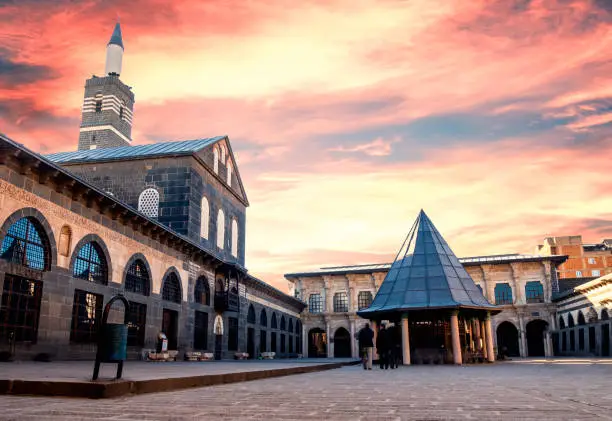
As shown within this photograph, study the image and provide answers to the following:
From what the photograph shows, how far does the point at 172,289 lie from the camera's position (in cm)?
2395

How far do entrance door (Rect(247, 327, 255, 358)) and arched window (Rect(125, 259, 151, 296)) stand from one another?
1492 centimetres

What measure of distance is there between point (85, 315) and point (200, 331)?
9.81 metres

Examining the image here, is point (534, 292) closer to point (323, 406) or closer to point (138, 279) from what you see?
point (138, 279)

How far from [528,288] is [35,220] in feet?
140

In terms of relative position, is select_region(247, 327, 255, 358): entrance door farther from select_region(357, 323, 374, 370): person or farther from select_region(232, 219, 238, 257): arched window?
select_region(357, 323, 374, 370): person

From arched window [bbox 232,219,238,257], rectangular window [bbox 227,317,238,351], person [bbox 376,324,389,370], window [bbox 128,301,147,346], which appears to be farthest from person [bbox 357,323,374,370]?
arched window [bbox 232,219,238,257]

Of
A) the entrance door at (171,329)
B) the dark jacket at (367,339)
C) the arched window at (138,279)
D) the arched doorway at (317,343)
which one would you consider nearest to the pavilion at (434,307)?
the dark jacket at (367,339)

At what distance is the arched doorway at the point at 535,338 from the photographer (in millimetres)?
47787

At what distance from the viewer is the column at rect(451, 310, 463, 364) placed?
1994 centimetres

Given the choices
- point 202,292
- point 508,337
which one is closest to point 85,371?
point 202,292

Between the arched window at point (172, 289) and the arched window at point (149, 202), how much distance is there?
5982 mm

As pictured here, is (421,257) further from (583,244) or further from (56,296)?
(583,244)

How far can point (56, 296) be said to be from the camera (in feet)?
52.0

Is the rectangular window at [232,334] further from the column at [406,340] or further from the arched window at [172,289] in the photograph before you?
the column at [406,340]
